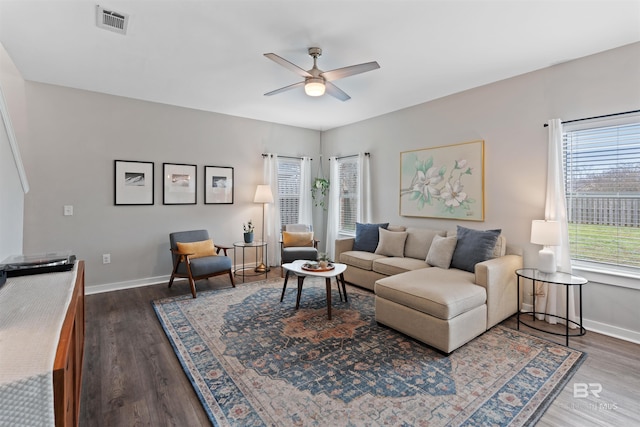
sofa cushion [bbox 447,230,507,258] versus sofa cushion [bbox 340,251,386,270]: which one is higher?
sofa cushion [bbox 447,230,507,258]

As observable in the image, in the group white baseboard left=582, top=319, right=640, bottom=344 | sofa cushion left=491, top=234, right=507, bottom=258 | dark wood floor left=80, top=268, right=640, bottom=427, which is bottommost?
dark wood floor left=80, top=268, right=640, bottom=427

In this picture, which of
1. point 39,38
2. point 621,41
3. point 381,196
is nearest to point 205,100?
point 39,38

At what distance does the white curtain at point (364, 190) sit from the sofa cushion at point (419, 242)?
1112 millimetres

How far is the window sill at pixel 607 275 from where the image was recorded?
2.74 metres

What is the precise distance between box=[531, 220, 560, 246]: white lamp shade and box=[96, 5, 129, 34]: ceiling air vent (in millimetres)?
4111

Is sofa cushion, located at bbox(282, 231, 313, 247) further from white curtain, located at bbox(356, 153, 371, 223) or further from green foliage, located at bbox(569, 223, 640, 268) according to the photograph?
green foliage, located at bbox(569, 223, 640, 268)

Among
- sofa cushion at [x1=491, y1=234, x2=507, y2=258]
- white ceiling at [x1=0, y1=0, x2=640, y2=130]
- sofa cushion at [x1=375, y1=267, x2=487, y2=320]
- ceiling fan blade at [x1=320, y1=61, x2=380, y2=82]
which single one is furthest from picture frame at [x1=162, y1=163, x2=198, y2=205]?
sofa cushion at [x1=491, y1=234, x2=507, y2=258]

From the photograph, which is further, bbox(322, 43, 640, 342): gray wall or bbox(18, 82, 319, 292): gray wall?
bbox(18, 82, 319, 292): gray wall

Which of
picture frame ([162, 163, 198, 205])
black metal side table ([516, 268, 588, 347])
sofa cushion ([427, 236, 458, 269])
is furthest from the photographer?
picture frame ([162, 163, 198, 205])

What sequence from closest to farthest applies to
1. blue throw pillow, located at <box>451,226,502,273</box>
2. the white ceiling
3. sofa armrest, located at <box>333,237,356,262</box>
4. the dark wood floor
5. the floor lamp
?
the dark wood floor
the white ceiling
blue throw pillow, located at <box>451,226,502,273</box>
sofa armrest, located at <box>333,237,356,262</box>
the floor lamp

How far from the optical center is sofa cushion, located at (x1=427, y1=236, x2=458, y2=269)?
11.4 ft

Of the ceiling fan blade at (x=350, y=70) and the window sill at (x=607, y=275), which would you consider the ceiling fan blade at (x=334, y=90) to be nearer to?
the ceiling fan blade at (x=350, y=70)

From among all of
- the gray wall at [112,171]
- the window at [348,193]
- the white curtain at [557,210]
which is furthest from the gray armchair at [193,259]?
the white curtain at [557,210]

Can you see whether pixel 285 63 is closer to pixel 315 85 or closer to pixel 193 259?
pixel 315 85
